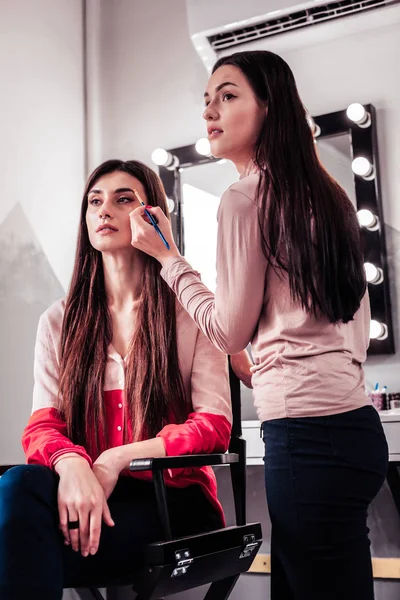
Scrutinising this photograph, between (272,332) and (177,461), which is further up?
(272,332)

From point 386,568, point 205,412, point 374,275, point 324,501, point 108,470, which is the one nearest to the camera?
point 324,501

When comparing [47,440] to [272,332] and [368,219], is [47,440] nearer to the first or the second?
[272,332]

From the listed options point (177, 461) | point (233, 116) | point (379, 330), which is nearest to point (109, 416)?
point (177, 461)

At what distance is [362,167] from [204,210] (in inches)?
21.3

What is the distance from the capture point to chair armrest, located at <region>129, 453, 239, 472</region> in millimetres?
1036

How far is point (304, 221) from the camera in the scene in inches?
36.1

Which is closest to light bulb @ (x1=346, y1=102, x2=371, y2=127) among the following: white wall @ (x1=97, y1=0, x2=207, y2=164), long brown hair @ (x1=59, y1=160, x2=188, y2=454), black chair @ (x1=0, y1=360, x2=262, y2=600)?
white wall @ (x1=97, y1=0, x2=207, y2=164)

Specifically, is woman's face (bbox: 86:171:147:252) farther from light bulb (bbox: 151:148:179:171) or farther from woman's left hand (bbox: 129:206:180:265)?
light bulb (bbox: 151:148:179:171)

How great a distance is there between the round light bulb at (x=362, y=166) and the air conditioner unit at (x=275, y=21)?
43 cm

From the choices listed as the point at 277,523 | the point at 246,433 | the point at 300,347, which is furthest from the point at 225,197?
the point at 246,433

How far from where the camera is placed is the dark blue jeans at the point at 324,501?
2.80 feet

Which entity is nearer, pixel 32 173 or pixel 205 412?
pixel 205 412

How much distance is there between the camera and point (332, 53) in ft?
7.20

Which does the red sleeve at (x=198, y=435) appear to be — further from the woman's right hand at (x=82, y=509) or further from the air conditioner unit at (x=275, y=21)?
the air conditioner unit at (x=275, y=21)
